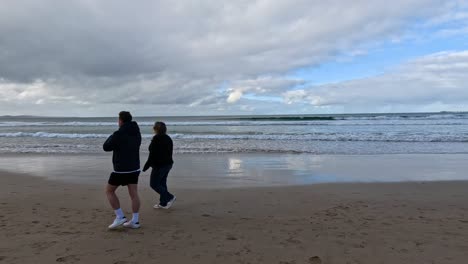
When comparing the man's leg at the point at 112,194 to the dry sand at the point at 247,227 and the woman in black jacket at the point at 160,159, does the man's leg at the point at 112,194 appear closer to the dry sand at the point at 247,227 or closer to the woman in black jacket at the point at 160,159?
the dry sand at the point at 247,227

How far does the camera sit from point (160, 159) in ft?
20.6

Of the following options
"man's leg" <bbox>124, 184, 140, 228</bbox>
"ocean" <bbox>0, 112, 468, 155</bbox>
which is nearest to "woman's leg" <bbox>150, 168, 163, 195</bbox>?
"man's leg" <bbox>124, 184, 140, 228</bbox>

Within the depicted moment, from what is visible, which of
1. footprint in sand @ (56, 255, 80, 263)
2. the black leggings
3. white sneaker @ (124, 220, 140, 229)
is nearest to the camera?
footprint in sand @ (56, 255, 80, 263)

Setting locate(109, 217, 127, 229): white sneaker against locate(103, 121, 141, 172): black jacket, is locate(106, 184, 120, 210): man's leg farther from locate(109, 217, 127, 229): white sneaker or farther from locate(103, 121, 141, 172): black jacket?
locate(103, 121, 141, 172): black jacket

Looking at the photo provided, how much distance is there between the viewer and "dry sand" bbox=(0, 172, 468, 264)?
13.9 ft

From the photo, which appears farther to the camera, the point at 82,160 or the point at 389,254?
the point at 82,160

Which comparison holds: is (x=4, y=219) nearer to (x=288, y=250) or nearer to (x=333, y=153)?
(x=288, y=250)

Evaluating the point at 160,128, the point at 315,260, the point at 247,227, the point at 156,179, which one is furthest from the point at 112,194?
the point at 315,260

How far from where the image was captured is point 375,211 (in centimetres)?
633

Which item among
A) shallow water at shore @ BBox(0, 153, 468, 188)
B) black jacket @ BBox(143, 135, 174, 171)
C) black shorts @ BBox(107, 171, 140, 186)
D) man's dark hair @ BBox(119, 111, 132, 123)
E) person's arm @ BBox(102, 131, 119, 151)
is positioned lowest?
shallow water at shore @ BBox(0, 153, 468, 188)

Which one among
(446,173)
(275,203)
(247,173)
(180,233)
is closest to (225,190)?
(275,203)

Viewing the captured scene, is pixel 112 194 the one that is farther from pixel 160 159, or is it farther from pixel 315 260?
pixel 315 260

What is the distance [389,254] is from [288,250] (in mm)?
1214

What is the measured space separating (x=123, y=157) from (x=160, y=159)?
128 cm
